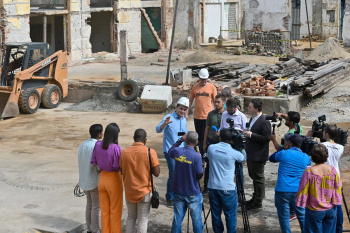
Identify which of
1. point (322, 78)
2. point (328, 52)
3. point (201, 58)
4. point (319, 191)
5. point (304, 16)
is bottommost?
point (319, 191)

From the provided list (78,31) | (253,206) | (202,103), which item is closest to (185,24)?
(78,31)

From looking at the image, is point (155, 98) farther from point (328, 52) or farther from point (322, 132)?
point (328, 52)

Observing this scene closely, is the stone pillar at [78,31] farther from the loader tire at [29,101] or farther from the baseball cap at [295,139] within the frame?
the baseball cap at [295,139]

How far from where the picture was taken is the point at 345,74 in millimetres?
24375

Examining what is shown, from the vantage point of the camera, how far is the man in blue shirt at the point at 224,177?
9.19 meters

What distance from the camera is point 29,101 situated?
65.2 feet

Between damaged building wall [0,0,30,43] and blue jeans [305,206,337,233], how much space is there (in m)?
19.2

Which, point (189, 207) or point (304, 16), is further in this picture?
point (304, 16)

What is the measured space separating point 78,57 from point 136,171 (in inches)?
801

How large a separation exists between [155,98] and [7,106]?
4.25 m

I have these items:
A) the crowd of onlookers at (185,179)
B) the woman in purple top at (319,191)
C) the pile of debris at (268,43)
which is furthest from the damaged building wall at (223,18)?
the woman in purple top at (319,191)

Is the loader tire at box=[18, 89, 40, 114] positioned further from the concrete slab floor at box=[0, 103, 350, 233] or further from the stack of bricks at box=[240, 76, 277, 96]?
the stack of bricks at box=[240, 76, 277, 96]

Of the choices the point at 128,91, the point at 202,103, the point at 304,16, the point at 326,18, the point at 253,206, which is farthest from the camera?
the point at 304,16

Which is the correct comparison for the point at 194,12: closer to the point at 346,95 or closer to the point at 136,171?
the point at 346,95
